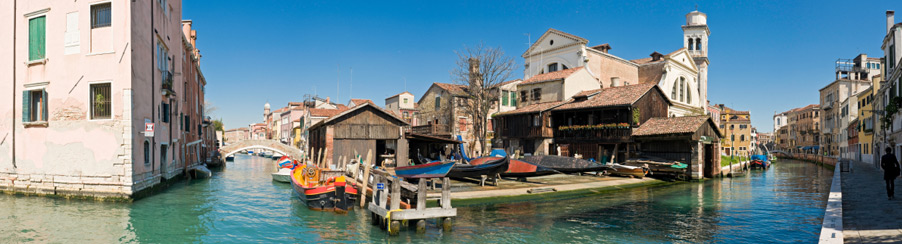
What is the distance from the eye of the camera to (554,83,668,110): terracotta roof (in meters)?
29.8

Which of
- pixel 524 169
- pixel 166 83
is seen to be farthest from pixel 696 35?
pixel 166 83

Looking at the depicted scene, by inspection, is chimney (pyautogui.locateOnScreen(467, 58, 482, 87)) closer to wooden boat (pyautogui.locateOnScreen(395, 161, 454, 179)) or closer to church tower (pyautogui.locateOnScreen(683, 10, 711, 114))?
church tower (pyautogui.locateOnScreen(683, 10, 711, 114))

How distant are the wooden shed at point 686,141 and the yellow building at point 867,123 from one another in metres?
13.5

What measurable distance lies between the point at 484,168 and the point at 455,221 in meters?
6.26

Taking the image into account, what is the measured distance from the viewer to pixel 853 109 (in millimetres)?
50281

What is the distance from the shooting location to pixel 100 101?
1659 cm

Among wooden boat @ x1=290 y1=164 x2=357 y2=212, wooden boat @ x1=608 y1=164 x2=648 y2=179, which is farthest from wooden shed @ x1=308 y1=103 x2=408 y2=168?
wooden boat @ x1=608 y1=164 x2=648 y2=179

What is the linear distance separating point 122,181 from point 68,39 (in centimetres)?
506

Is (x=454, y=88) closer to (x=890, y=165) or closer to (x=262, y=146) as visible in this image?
(x=262, y=146)

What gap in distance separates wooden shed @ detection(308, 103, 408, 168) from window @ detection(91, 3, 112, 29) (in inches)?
444

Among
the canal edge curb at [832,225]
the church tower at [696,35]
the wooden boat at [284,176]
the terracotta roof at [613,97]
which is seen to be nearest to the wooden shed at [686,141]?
the terracotta roof at [613,97]

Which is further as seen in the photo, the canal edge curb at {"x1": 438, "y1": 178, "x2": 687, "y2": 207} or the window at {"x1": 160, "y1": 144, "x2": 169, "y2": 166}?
the window at {"x1": 160, "y1": 144, "x2": 169, "y2": 166}

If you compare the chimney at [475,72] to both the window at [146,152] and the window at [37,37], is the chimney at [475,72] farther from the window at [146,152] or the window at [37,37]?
the window at [37,37]

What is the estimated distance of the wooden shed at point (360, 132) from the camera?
26.4 metres
